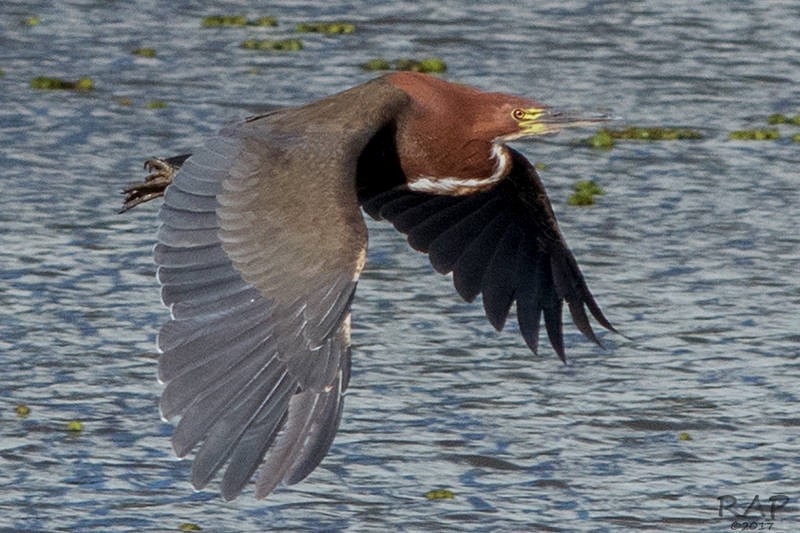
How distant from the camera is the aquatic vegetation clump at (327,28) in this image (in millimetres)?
13195

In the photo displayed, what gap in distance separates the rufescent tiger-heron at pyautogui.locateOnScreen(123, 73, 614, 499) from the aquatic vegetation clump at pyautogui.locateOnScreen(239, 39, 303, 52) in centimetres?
563

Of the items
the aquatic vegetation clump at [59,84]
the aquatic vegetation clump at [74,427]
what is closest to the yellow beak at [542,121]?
the aquatic vegetation clump at [74,427]

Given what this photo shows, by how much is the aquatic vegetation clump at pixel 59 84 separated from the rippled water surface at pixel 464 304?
9 centimetres

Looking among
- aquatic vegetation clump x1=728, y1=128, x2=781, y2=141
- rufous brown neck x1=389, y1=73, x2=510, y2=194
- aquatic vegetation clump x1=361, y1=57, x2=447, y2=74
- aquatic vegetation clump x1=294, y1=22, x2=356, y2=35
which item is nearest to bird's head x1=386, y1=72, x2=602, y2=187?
rufous brown neck x1=389, y1=73, x2=510, y2=194

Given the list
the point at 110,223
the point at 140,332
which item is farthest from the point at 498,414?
the point at 110,223

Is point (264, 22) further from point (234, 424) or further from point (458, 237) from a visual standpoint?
point (234, 424)

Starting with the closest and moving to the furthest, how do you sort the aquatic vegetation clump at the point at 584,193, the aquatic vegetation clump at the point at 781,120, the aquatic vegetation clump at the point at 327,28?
the aquatic vegetation clump at the point at 584,193 → the aquatic vegetation clump at the point at 781,120 → the aquatic vegetation clump at the point at 327,28

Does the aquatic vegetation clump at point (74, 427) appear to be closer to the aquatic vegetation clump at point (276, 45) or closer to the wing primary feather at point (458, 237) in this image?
the wing primary feather at point (458, 237)

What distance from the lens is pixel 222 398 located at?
5637 millimetres

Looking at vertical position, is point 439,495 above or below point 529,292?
below

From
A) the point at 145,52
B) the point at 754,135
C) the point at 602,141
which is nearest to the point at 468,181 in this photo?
the point at 602,141

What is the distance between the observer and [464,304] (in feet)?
28.3

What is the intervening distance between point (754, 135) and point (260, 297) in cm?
563

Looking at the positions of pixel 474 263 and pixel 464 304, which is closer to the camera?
pixel 474 263
